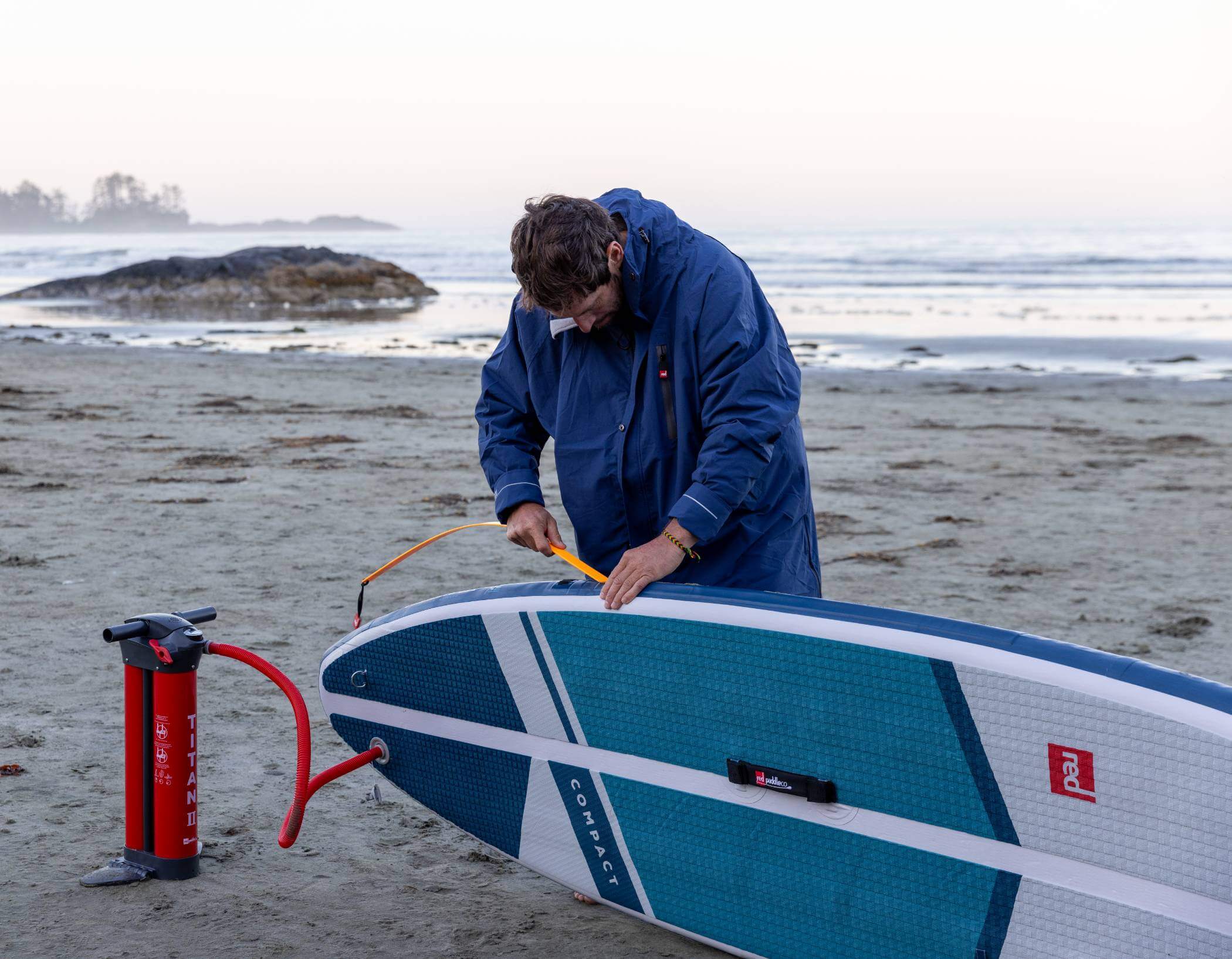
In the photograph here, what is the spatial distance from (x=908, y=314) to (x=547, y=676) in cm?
2291

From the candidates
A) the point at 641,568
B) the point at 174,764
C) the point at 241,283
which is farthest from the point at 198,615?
the point at 241,283

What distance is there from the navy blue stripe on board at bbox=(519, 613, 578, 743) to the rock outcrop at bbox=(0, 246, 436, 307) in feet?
93.5

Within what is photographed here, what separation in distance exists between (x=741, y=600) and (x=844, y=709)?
0.98 ft

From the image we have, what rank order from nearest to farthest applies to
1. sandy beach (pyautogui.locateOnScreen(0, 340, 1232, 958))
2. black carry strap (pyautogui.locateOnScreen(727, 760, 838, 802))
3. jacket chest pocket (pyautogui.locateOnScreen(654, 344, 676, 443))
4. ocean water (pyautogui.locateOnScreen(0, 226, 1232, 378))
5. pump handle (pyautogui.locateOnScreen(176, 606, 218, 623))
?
black carry strap (pyautogui.locateOnScreen(727, 760, 838, 802))
jacket chest pocket (pyautogui.locateOnScreen(654, 344, 676, 443))
sandy beach (pyautogui.locateOnScreen(0, 340, 1232, 958))
pump handle (pyautogui.locateOnScreen(176, 606, 218, 623))
ocean water (pyautogui.locateOnScreen(0, 226, 1232, 378))

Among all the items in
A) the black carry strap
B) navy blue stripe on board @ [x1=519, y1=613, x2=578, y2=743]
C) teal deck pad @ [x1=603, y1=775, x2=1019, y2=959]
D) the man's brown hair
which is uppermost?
the man's brown hair

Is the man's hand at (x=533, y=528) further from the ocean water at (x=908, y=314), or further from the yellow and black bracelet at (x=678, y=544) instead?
the ocean water at (x=908, y=314)

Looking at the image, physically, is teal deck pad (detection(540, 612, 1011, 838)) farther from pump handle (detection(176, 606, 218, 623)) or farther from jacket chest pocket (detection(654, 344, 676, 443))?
pump handle (detection(176, 606, 218, 623))

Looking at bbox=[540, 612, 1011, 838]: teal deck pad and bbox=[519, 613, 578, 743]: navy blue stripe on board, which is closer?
bbox=[540, 612, 1011, 838]: teal deck pad

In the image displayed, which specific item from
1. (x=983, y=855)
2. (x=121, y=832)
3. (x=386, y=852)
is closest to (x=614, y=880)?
(x=386, y=852)

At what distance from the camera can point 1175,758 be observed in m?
2.01

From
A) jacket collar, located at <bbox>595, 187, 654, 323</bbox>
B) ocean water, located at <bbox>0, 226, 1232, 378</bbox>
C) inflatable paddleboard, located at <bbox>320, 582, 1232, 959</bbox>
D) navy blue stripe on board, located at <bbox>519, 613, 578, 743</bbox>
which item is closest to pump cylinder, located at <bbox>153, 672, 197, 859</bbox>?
inflatable paddleboard, located at <bbox>320, 582, 1232, 959</bbox>

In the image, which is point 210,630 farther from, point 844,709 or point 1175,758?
point 1175,758

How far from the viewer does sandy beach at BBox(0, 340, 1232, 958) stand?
2.82 metres

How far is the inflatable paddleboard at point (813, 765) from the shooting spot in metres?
2.07
